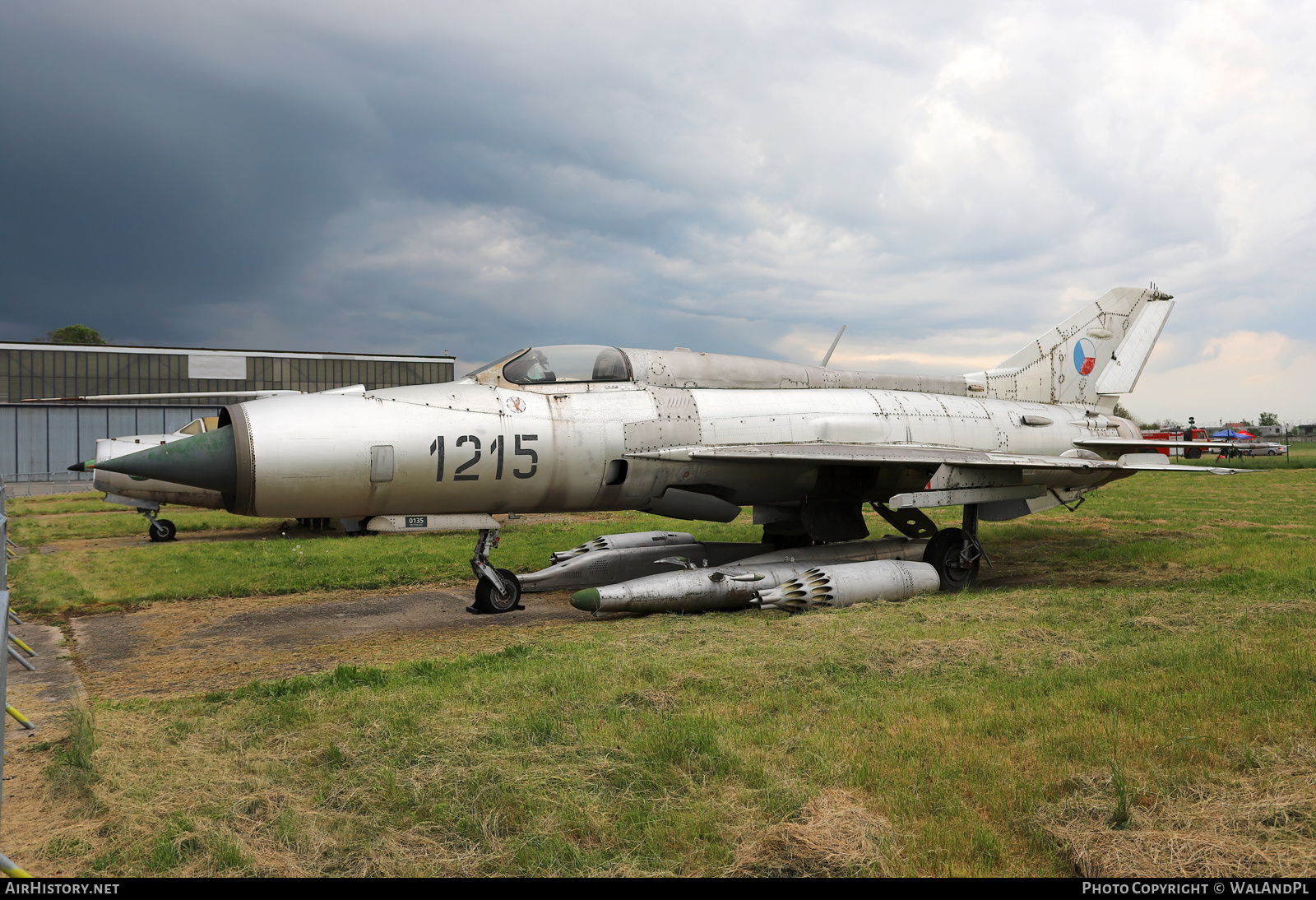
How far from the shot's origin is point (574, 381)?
30.0 feet

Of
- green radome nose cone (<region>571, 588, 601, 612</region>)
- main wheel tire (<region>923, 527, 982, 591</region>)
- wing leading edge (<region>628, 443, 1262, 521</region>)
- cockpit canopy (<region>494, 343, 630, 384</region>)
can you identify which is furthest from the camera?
main wheel tire (<region>923, 527, 982, 591</region>)

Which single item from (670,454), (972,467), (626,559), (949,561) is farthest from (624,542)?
(972,467)

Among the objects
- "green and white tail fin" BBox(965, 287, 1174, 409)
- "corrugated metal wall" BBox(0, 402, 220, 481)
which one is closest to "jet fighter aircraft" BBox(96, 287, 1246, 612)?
"green and white tail fin" BBox(965, 287, 1174, 409)

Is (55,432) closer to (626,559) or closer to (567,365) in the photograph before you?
(626,559)

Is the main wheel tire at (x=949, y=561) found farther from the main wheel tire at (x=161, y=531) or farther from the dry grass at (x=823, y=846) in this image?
the main wheel tire at (x=161, y=531)

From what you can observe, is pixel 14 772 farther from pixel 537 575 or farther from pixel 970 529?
→ pixel 970 529

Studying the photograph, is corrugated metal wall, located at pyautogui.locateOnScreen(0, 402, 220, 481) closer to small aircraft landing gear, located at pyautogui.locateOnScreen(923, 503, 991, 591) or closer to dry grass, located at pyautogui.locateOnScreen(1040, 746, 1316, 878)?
small aircraft landing gear, located at pyautogui.locateOnScreen(923, 503, 991, 591)

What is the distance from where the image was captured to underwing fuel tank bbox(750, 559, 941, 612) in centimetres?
851

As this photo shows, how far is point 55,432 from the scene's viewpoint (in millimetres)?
40719

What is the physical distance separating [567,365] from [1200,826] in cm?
722

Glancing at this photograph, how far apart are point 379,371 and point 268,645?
47955mm

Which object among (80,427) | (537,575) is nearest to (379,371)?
(80,427)

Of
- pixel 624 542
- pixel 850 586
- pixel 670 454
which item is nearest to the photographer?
pixel 850 586

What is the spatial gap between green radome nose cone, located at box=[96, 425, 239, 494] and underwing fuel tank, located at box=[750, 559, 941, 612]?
5349mm
